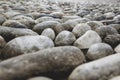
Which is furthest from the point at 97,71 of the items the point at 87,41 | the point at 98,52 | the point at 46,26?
the point at 46,26

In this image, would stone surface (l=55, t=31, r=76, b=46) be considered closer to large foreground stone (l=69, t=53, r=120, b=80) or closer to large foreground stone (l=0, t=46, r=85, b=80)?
large foreground stone (l=0, t=46, r=85, b=80)

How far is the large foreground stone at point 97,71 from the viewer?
1.16 m

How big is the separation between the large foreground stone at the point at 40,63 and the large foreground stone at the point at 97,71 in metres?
0.12

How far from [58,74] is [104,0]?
25.2 feet

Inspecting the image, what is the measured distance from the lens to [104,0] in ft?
28.6

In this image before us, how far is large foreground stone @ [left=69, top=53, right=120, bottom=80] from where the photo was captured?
116 centimetres

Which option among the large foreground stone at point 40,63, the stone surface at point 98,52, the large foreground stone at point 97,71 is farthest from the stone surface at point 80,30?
the large foreground stone at point 97,71

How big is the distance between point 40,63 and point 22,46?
0.94ft

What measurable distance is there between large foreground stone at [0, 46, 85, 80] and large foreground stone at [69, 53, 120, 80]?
118 millimetres

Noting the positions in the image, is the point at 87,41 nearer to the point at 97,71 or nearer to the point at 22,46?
the point at 22,46

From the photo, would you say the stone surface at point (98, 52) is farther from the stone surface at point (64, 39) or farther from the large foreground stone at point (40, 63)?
the stone surface at point (64, 39)

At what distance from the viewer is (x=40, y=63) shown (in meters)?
1.24

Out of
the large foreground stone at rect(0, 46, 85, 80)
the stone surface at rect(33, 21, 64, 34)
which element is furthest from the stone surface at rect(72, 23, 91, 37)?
the large foreground stone at rect(0, 46, 85, 80)

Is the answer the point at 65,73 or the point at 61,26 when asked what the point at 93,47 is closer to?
the point at 65,73
